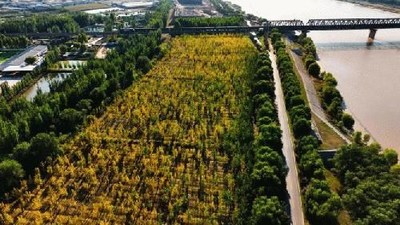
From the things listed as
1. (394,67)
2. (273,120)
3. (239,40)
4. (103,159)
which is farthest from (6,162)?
(394,67)

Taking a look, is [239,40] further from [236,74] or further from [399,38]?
[399,38]

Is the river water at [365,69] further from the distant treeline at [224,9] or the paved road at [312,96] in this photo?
the distant treeline at [224,9]

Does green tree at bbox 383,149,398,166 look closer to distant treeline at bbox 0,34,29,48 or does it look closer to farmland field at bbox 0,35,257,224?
farmland field at bbox 0,35,257,224

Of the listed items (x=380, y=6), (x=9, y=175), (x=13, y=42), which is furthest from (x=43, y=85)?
(x=380, y=6)

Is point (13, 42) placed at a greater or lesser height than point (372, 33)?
lesser

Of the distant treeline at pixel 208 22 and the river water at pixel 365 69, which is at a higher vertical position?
the distant treeline at pixel 208 22

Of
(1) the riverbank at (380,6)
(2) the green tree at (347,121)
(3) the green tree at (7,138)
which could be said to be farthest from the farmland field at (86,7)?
(2) the green tree at (347,121)

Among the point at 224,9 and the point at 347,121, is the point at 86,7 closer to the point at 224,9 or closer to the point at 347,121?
the point at 224,9
